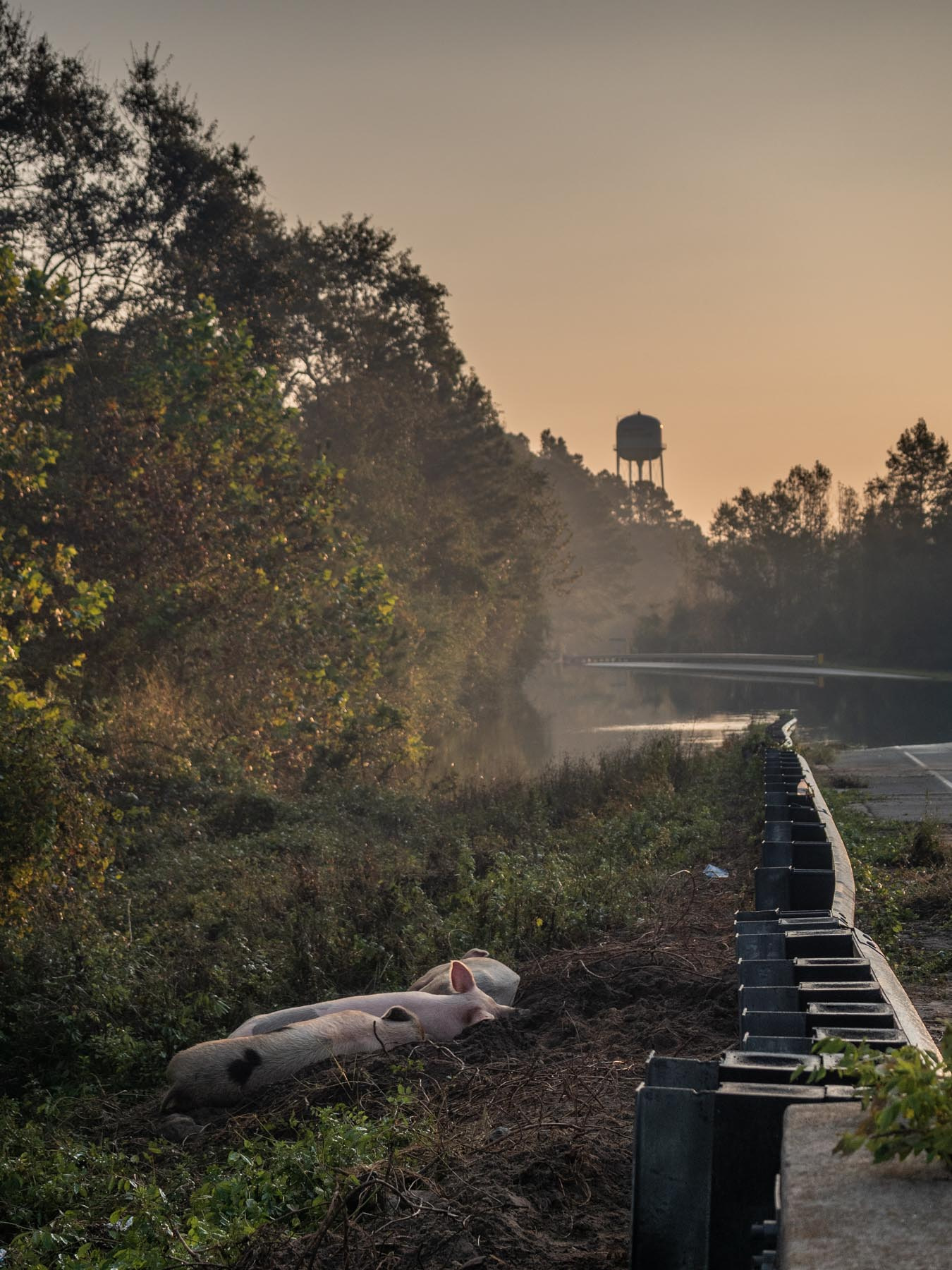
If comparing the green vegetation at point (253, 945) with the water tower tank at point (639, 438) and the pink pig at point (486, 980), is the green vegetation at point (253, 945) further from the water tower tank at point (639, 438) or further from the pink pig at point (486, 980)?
the water tower tank at point (639, 438)

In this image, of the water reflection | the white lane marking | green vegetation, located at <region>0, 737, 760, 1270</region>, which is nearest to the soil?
green vegetation, located at <region>0, 737, 760, 1270</region>

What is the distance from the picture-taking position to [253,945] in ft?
32.4

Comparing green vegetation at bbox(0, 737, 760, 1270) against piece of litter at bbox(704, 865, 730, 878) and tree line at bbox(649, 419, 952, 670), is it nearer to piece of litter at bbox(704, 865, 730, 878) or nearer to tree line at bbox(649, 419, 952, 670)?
piece of litter at bbox(704, 865, 730, 878)

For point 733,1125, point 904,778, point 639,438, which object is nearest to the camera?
point 733,1125

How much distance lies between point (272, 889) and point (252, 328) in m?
20.4

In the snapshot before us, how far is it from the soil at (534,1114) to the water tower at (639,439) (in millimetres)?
119288

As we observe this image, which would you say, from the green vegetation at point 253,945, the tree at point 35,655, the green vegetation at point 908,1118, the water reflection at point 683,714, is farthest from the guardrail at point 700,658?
the green vegetation at point 908,1118

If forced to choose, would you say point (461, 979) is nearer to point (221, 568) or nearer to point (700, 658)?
point (221, 568)

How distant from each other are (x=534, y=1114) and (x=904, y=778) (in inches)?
671

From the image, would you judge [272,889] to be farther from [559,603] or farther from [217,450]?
[559,603]

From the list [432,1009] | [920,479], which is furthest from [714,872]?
[920,479]

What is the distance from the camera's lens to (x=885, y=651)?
224ft

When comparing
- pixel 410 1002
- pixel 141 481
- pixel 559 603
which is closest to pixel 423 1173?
pixel 410 1002

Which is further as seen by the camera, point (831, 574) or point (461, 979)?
point (831, 574)
